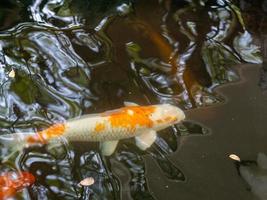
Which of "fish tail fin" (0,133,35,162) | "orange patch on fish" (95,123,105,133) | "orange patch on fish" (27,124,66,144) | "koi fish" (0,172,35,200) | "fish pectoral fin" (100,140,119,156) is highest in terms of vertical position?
"orange patch on fish" (95,123,105,133)

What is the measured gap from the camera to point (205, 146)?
2.91 metres

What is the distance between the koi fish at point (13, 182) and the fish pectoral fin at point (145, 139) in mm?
688

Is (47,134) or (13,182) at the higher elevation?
(47,134)

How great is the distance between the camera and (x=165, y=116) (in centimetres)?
302

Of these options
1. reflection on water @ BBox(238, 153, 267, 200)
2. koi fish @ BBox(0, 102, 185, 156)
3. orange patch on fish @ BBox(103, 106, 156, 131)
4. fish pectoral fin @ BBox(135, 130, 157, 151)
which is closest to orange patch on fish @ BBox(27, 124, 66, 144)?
koi fish @ BBox(0, 102, 185, 156)

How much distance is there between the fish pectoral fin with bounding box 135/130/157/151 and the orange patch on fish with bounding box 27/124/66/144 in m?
0.48

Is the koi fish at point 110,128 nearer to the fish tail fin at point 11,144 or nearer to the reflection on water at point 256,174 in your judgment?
the fish tail fin at point 11,144

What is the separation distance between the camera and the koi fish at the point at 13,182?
2.60 metres

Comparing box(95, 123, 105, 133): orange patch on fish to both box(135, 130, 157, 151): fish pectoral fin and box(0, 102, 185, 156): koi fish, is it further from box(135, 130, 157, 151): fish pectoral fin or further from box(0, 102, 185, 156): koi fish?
box(135, 130, 157, 151): fish pectoral fin

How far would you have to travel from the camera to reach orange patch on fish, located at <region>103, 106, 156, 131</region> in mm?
2943

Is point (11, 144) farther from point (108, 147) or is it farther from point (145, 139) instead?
point (145, 139)

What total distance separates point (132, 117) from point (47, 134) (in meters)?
0.55

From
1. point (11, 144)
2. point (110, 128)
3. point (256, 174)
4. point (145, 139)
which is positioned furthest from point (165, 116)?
point (11, 144)

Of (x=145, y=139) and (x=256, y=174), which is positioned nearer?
(x=256, y=174)
